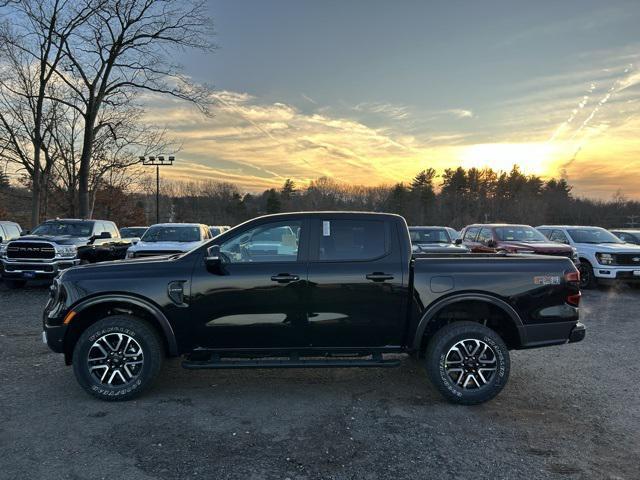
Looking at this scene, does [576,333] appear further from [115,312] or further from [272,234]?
[115,312]

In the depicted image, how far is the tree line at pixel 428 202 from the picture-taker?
7206cm

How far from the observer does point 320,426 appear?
389 cm

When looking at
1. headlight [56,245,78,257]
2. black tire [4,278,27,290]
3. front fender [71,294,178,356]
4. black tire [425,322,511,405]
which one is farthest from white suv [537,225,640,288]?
black tire [4,278,27,290]

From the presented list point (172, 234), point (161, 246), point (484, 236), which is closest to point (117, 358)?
point (161, 246)

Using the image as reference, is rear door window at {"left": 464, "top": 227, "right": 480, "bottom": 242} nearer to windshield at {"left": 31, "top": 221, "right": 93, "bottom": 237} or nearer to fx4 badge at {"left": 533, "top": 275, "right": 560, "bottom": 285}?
fx4 badge at {"left": 533, "top": 275, "right": 560, "bottom": 285}

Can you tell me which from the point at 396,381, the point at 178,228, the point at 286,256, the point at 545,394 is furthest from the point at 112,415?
the point at 178,228

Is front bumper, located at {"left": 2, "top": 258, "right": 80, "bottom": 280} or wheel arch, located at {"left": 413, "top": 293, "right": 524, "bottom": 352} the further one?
front bumper, located at {"left": 2, "top": 258, "right": 80, "bottom": 280}

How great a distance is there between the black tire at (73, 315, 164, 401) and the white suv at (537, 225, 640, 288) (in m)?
12.1

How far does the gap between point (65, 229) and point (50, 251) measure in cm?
176

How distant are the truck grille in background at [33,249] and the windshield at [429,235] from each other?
10084 mm

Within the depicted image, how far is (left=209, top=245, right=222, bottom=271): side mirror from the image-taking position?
169 inches

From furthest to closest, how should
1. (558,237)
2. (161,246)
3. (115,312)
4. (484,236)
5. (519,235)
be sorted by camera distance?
(484,236) < (558,237) < (519,235) < (161,246) < (115,312)

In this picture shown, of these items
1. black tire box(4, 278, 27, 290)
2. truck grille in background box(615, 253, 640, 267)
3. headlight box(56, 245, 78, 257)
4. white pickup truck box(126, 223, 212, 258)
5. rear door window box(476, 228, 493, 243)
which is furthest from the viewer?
rear door window box(476, 228, 493, 243)

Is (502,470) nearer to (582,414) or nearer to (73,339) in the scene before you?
(582,414)
